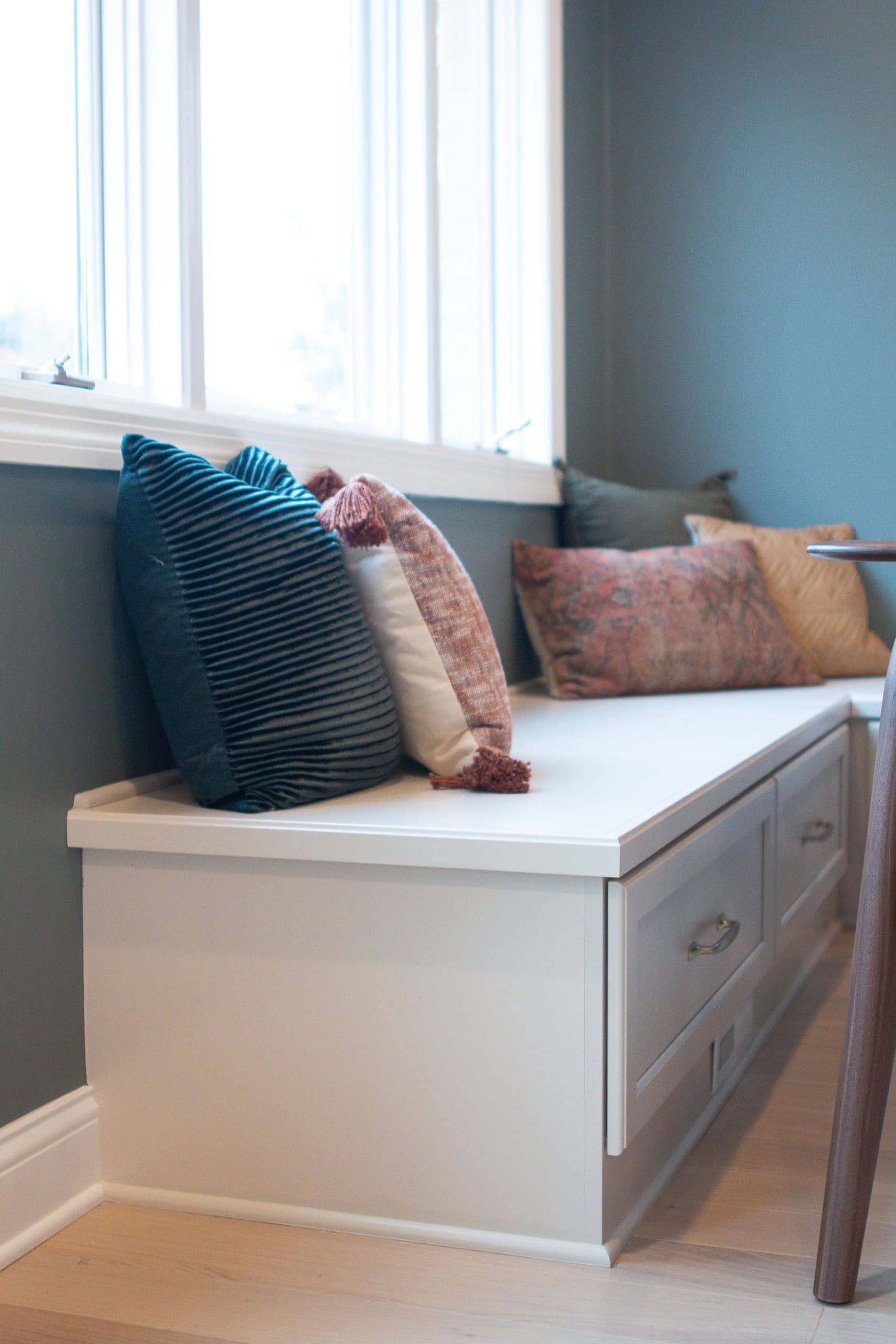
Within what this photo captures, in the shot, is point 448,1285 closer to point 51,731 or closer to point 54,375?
point 51,731

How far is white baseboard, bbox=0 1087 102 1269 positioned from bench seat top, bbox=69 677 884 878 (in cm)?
31

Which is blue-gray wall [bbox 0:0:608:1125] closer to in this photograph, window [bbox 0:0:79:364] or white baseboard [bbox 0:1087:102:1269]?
white baseboard [bbox 0:1087:102:1269]

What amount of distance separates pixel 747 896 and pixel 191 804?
815 millimetres

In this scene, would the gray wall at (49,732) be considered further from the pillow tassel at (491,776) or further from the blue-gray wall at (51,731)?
the pillow tassel at (491,776)

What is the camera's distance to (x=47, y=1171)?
4.94ft

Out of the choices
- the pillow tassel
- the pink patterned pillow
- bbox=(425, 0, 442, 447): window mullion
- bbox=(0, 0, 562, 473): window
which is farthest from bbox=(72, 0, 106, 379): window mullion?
the pink patterned pillow

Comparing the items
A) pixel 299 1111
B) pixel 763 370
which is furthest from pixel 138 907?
pixel 763 370

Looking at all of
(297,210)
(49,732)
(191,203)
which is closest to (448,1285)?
(49,732)

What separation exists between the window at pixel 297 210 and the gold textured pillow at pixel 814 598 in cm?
54

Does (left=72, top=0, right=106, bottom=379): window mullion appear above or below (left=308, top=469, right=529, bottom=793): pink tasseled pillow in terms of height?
above

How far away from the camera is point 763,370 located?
11.4ft

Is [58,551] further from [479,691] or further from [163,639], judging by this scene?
[479,691]

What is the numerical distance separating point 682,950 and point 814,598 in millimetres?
1752

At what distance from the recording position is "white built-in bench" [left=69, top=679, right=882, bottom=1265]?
4.61 feet
